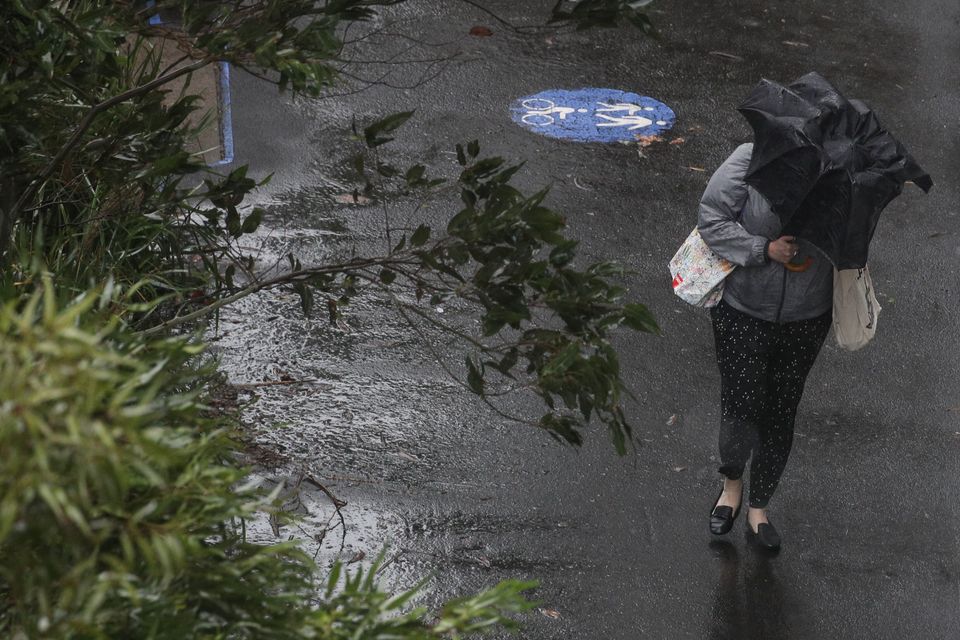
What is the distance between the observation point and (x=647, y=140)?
345 inches

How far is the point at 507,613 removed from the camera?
498cm

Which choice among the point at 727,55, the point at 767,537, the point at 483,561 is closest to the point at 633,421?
the point at 767,537

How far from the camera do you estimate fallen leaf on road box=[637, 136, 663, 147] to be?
343 inches

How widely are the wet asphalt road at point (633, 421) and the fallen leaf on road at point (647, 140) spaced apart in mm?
102

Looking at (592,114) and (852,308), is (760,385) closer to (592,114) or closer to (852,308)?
(852,308)

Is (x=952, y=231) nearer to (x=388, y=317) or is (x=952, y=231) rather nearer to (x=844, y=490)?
(x=844, y=490)

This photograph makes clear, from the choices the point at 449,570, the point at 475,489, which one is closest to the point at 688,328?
the point at 475,489

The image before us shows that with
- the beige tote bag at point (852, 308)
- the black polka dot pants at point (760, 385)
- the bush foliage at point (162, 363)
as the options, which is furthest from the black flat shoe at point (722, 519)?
the bush foliage at point (162, 363)

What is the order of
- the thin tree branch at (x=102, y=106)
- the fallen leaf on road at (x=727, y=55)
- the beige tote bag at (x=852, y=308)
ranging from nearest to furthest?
1. the thin tree branch at (x=102, y=106)
2. the beige tote bag at (x=852, y=308)
3. the fallen leaf on road at (x=727, y=55)

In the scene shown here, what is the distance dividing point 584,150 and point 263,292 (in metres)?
2.81

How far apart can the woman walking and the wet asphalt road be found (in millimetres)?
411

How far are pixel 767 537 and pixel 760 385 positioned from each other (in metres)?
0.76

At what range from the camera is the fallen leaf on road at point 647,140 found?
343 inches

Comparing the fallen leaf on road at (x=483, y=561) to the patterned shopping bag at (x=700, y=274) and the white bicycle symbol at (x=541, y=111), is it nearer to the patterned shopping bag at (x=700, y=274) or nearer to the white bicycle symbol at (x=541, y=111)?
the patterned shopping bag at (x=700, y=274)
